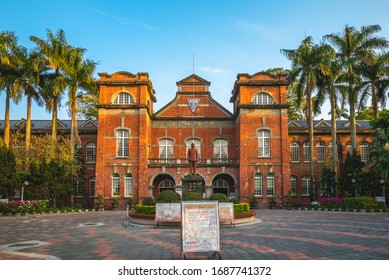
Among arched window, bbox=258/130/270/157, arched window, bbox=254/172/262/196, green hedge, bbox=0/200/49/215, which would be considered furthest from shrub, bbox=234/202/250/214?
green hedge, bbox=0/200/49/215

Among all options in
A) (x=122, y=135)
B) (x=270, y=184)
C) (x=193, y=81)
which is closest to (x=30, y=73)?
(x=122, y=135)

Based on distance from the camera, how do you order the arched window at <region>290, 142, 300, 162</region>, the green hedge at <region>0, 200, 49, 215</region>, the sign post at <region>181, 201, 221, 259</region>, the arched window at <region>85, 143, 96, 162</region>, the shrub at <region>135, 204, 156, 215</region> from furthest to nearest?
the arched window at <region>290, 142, 300, 162</region>
the arched window at <region>85, 143, 96, 162</region>
the green hedge at <region>0, 200, 49, 215</region>
the shrub at <region>135, 204, 156, 215</region>
the sign post at <region>181, 201, 221, 259</region>

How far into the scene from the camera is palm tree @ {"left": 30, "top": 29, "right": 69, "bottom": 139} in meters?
28.5

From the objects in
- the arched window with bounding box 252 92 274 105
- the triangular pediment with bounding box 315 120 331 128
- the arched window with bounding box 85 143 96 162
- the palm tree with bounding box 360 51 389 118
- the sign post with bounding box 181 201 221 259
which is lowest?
the sign post with bounding box 181 201 221 259

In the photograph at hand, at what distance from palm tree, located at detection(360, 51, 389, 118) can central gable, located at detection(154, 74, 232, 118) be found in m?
12.6

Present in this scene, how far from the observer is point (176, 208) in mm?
14328

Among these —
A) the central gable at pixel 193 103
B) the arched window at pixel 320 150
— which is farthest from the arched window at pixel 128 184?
the arched window at pixel 320 150

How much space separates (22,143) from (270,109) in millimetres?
22285

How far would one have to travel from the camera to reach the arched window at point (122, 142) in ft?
102

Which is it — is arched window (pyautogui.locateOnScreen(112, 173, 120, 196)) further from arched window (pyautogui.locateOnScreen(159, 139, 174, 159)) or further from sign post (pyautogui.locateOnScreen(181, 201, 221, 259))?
sign post (pyautogui.locateOnScreen(181, 201, 221, 259))

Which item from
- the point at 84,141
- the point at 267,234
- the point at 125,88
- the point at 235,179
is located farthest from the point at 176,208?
the point at 84,141

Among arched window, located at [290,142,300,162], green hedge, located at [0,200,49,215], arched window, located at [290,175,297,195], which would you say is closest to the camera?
green hedge, located at [0,200,49,215]

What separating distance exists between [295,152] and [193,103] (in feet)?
38.5

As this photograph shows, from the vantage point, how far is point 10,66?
90.9 feet
